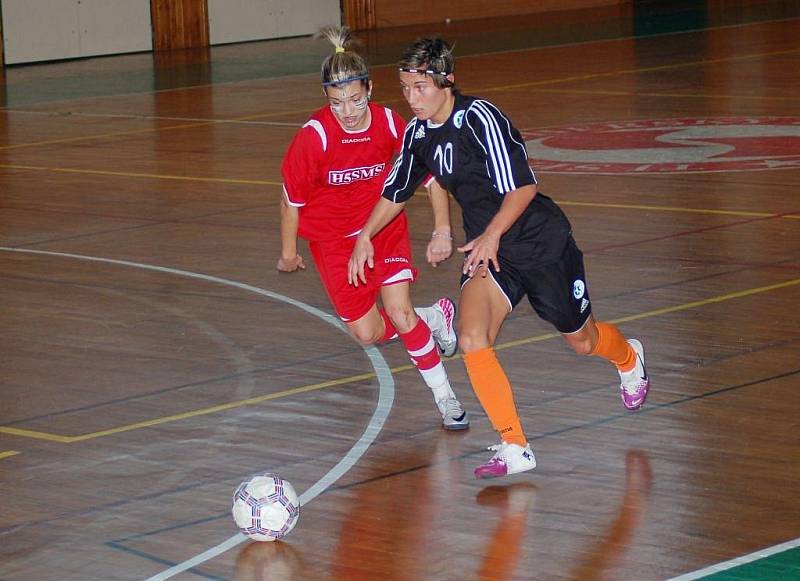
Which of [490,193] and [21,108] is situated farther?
[21,108]

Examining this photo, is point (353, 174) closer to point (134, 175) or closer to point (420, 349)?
point (420, 349)

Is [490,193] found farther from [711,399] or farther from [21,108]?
[21,108]

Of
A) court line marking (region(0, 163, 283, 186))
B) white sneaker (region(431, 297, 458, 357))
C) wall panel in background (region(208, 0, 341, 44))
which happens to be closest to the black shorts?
white sneaker (region(431, 297, 458, 357))

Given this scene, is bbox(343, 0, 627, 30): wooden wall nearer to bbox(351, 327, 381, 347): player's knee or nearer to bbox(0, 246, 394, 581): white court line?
bbox(0, 246, 394, 581): white court line

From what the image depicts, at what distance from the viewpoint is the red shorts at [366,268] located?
7.51 metres

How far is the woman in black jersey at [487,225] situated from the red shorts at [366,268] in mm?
657

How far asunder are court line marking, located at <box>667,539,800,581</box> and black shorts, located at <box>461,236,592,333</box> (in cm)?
154

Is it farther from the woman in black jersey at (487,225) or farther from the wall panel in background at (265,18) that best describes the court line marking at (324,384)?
the wall panel in background at (265,18)

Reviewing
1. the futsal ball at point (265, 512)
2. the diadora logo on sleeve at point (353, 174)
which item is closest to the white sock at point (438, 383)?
the diadora logo on sleeve at point (353, 174)

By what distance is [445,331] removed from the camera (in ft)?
27.5

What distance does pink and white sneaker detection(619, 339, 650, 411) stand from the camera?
7215 millimetres

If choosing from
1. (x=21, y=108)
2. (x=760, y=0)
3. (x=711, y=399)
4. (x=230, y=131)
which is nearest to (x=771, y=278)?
(x=711, y=399)

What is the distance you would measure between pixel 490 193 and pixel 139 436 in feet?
6.93

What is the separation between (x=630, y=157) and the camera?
16.3 meters
